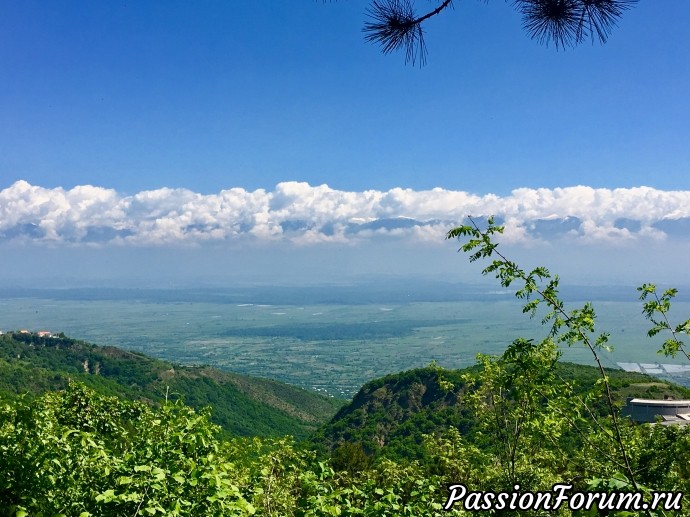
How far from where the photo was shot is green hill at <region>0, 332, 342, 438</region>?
8886 centimetres

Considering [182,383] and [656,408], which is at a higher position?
[656,408]

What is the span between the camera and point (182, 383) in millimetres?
100188

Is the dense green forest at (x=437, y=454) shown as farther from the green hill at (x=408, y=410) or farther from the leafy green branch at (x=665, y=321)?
the green hill at (x=408, y=410)

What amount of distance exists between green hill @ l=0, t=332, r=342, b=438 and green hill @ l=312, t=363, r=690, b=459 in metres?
17.0

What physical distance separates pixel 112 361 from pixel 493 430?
116 meters

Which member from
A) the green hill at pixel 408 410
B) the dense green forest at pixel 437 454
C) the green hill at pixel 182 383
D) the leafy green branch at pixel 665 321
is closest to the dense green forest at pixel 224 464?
the dense green forest at pixel 437 454

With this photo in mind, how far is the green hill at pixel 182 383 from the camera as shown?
8886cm

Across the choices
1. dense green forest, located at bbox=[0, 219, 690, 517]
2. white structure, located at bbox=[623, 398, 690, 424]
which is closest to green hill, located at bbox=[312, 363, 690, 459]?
white structure, located at bbox=[623, 398, 690, 424]

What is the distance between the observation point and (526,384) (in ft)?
15.8

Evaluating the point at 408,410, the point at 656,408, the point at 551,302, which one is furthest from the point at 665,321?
the point at 408,410

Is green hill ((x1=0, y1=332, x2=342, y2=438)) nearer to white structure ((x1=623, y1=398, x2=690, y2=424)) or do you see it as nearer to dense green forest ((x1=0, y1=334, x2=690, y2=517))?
white structure ((x1=623, y1=398, x2=690, y2=424))

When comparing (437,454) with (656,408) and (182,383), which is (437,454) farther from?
(182,383)

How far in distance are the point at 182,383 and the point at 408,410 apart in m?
53.9

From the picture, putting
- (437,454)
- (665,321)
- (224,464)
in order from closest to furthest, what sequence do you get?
(224,464)
(665,321)
(437,454)
